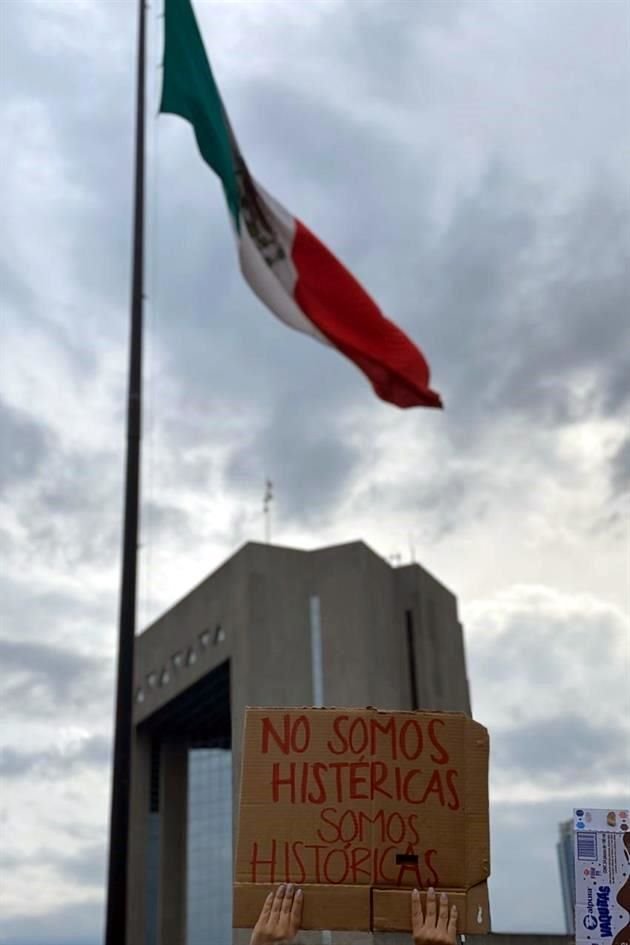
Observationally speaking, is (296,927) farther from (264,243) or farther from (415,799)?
(264,243)

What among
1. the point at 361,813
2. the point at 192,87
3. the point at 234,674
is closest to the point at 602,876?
the point at 361,813

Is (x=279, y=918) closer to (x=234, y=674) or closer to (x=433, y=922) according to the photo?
(x=433, y=922)

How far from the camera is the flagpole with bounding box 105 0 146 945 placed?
28.3ft

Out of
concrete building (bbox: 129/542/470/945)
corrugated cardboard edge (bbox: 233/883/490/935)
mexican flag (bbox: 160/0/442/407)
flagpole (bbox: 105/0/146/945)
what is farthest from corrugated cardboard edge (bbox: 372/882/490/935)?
concrete building (bbox: 129/542/470/945)

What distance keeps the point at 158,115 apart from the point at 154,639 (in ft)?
117

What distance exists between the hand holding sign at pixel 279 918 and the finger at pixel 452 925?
51 centimetres

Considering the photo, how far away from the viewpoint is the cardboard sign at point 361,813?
13.3 feet

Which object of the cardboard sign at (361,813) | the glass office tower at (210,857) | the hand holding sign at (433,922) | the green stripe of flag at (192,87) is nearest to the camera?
the hand holding sign at (433,922)

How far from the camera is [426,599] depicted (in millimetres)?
43094

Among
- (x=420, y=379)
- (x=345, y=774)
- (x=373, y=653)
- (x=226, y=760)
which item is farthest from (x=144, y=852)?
(x=345, y=774)

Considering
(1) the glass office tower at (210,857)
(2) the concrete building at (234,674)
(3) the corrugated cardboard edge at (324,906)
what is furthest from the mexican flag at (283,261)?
(1) the glass office tower at (210,857)

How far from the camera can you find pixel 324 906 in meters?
4.06

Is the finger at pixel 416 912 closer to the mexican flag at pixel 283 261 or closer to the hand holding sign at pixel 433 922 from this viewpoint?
the hand holding sign at pixel 433 922

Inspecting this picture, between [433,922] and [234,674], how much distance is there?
116 feet
